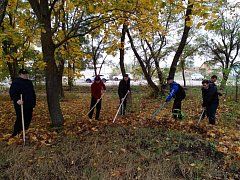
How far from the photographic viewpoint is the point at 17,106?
7719 mm

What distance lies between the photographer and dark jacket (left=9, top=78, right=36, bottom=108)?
25.3 feet

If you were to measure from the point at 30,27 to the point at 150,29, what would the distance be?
14.9 feet

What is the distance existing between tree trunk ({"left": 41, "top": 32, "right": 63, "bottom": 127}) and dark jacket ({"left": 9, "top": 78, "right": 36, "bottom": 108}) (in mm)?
728

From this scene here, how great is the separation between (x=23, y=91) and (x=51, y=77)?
1.02 meters

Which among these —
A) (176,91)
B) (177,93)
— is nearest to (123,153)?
(176,91)

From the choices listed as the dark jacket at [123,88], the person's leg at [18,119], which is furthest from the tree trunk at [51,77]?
the dark jacket at [123,88]

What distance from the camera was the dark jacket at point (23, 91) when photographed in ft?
25.3

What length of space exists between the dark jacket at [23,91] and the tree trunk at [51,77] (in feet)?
2.39

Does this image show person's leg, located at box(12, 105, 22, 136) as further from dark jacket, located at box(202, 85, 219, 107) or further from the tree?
the tree

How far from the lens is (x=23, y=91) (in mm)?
7801

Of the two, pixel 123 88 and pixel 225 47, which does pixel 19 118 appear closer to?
pixel 123 88

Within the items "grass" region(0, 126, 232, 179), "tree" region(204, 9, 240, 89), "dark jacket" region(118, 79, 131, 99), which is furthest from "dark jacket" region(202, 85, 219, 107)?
"tree" region(204, 9, 240, 89)

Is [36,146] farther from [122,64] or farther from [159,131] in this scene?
[122,64]

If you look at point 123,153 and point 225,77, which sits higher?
point 225,77
